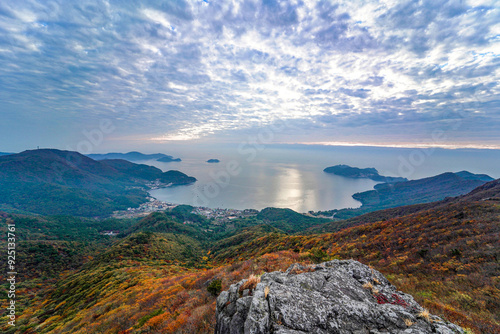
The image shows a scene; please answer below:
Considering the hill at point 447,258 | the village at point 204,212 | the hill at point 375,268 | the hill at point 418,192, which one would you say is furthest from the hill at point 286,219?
the hill at point 447,258

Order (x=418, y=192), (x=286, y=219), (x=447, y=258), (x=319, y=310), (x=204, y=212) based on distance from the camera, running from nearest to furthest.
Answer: (x=319, y=310) < (x=447, y=258) < (x=286, y=219) < (x=204, y=212) < (x=418, y=192)

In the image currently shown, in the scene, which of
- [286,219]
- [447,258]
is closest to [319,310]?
Answer: [447,258]

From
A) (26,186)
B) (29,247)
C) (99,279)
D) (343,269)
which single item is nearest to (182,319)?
(343,269)

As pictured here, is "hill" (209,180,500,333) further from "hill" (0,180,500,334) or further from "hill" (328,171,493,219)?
"hill" (328,171,493,219)

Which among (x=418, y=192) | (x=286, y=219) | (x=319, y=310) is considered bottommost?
(x=418, y=192)

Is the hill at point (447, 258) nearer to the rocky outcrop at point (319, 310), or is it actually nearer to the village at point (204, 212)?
the rocky outcrop at point (319, 310)

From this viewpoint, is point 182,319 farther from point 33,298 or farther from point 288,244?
point 33,298

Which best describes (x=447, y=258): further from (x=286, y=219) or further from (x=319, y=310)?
(x=286, y=219)

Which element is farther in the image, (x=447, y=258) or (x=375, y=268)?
(x=375, y=268)
